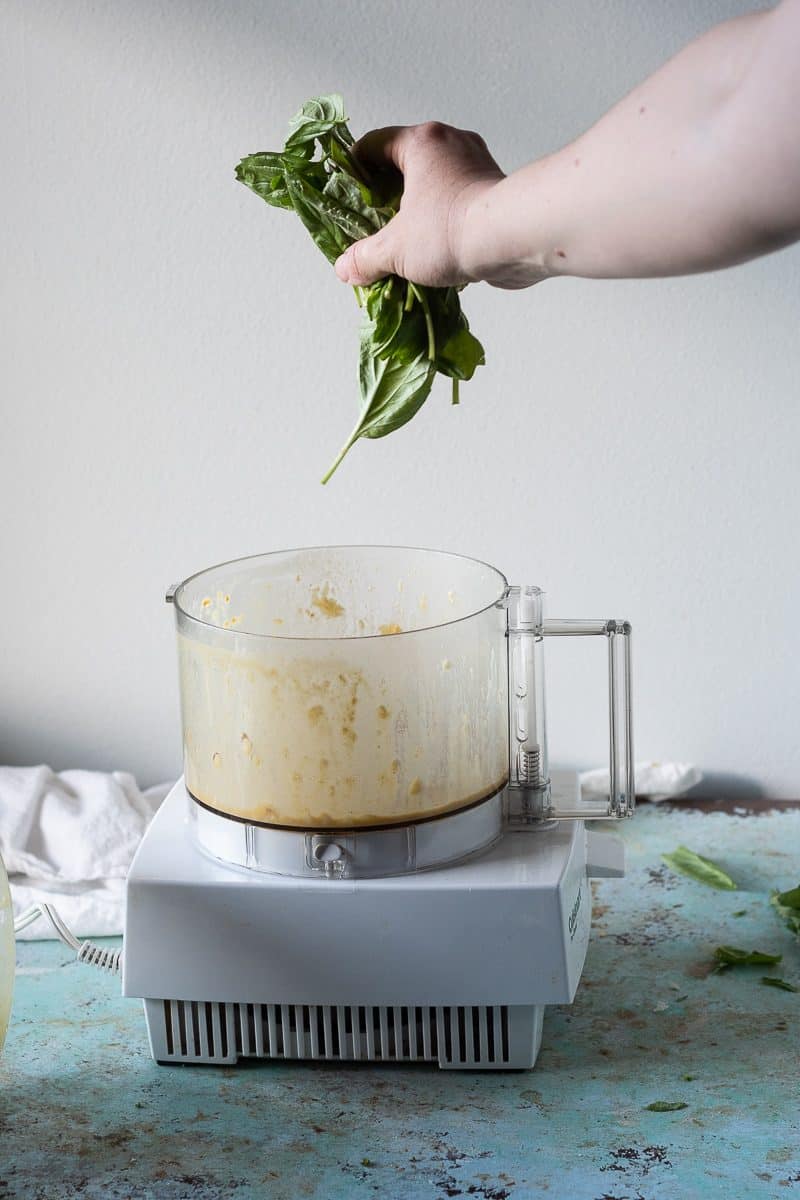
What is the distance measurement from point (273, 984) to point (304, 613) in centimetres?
32

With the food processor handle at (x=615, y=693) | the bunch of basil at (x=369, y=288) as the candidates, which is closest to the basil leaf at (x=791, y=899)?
the food processor handle at (x=615, y=693)

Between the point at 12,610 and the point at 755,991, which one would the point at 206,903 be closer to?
the point at 755,991

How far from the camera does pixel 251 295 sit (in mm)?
1335

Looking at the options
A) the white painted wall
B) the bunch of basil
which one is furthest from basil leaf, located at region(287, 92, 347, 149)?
the white painted wall

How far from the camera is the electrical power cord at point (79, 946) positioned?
1.04 m

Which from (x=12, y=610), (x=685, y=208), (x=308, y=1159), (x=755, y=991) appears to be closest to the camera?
(x=685, y=208)

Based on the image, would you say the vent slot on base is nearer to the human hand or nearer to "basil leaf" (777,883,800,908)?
"basil leaf" (777,883,800,908)

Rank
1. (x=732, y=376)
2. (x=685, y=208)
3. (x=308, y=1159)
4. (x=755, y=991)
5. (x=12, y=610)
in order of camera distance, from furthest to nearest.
→ (x=12, y=610)
(x=732, y=376)
(x=755, y=991)
(x=308, y=1159)
(x=685, y=208)

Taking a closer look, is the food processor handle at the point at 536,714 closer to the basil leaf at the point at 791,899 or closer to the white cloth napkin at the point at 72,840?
the basil leaf at the point at 791,899

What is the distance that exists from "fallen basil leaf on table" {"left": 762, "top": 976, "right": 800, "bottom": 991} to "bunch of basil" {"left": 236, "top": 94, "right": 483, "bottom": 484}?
53cm

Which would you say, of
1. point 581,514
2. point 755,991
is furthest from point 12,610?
point 755,991

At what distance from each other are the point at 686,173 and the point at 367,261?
28cm

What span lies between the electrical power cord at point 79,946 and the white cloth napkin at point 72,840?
64mm

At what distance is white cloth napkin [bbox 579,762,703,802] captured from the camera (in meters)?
1.41
